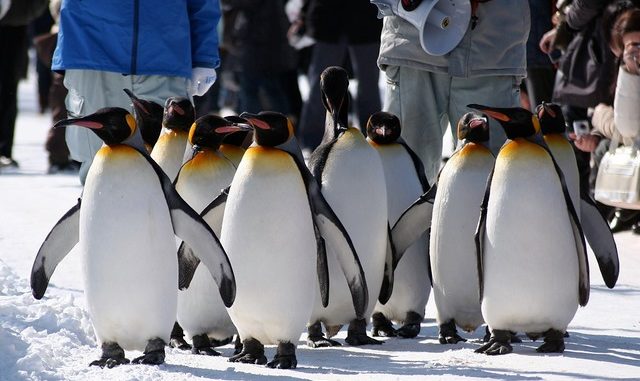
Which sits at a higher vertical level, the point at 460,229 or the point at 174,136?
the point at 174,136

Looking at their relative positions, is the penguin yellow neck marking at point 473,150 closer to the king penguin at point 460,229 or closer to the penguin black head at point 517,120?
the king penguin at point 460,229

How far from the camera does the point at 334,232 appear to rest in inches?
169

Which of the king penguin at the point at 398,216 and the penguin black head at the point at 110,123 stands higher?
the penguin black head at the point at 110,123

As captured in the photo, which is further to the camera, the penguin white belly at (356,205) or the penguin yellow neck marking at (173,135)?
the penguin yellow neck marking at (173,135)

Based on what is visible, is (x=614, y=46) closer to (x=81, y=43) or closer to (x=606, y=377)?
(x=81, y=43)

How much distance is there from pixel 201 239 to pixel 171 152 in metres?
0.84

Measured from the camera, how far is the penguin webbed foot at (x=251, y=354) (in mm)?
4270

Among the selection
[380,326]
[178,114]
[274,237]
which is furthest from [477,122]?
[178,114]

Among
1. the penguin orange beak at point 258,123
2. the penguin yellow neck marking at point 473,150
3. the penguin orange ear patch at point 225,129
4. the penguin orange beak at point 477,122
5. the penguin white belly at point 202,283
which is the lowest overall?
the penguin white belly at point 202,283

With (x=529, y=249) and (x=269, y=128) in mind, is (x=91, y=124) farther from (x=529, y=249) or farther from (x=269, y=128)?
(x=529, y=249)

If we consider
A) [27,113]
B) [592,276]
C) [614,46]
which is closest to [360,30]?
[614,46]

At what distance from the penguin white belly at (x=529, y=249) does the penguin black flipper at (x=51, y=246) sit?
1.35 metres

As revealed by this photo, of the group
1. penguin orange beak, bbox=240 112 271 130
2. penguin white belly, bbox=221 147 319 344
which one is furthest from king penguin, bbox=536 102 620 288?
penguin orange beak, bbox=240 112 271 130

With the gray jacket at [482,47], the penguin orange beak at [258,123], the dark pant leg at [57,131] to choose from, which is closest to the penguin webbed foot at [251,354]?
the penguin orange beak at [258,123]
